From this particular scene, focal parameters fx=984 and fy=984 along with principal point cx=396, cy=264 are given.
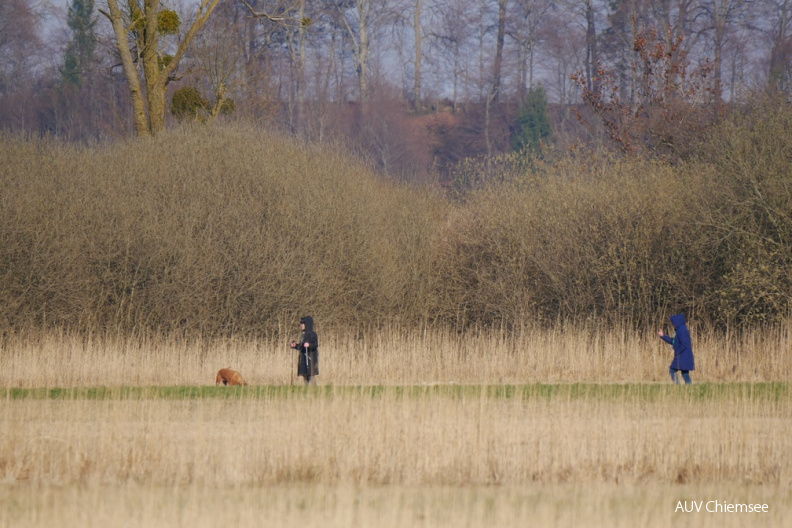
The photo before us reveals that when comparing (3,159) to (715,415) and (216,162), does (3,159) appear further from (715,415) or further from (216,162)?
(715,415)

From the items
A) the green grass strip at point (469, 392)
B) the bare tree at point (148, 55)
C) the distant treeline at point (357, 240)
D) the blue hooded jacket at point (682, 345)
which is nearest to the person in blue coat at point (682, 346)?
the blue hooded jacket at point (682, 345)

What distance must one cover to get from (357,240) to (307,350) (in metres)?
8.58

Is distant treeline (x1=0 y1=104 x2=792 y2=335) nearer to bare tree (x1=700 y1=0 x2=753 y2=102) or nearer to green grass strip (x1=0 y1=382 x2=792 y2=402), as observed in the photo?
green grass strip (x1=0 y1=382 x2=792 y2=402)

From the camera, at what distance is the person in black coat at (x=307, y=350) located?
14.3 m

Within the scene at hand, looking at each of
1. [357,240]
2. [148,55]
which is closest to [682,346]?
[357,240]

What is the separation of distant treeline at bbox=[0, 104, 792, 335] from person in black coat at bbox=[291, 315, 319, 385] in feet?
21.6

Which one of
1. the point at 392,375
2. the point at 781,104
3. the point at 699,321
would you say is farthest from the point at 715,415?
the point at 781,104

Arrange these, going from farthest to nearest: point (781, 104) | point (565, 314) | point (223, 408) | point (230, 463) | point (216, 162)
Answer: point (216, 162), point (565, 314), point (781, 104), point (223, 408), point (230, 463)

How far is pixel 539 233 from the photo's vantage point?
22.4 m

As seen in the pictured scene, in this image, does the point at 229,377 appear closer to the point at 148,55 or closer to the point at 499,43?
the point at 148,55

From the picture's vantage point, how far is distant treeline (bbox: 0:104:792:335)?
762 inches

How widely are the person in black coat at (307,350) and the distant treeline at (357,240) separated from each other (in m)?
6.58

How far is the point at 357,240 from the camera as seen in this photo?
74.8ft

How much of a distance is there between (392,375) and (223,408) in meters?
4.65
